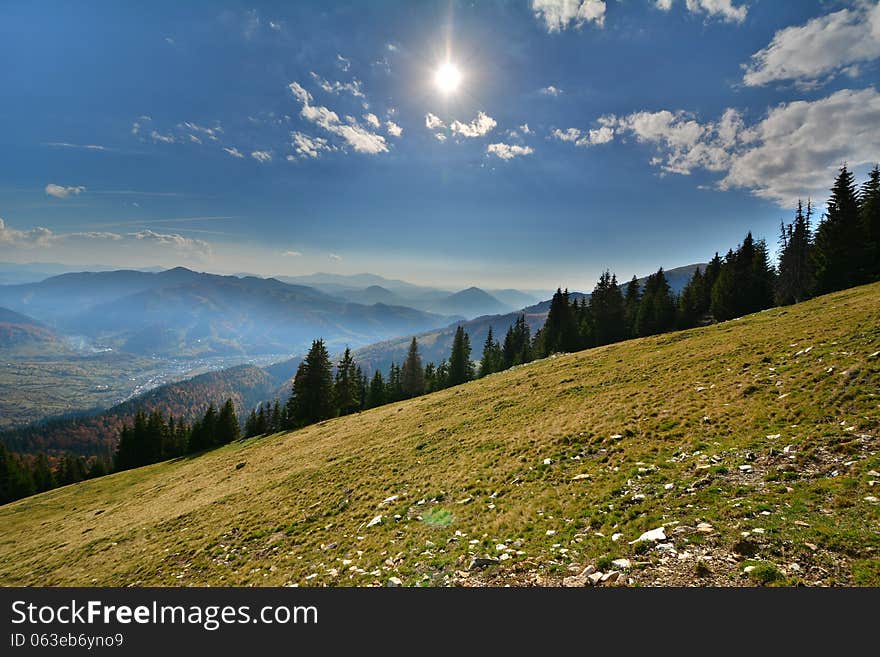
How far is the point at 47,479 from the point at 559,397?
10956 cm

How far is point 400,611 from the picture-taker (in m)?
7.34

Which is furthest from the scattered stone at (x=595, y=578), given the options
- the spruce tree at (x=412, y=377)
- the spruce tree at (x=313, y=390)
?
the spruce tree at (x=412, y=377)

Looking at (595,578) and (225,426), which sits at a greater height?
(595,578)

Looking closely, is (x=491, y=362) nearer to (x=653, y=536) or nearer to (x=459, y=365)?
(x=459, y=365)

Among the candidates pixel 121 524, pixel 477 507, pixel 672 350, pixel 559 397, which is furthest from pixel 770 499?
pixel 121 524

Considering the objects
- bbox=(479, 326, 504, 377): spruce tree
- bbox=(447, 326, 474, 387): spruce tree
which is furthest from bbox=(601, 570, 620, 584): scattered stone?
bbox=(479, 326, 504, 377): spruce tree

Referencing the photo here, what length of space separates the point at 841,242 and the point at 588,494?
196ft

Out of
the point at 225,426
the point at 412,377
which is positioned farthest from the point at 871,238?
the point at 225,426

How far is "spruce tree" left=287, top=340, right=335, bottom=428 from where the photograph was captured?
59.5m

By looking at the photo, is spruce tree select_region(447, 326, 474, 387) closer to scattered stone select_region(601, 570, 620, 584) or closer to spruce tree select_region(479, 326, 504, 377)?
spruce tree select_region(479, 326, 504, 377)

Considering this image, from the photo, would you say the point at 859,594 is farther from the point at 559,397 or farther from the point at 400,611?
the point at 559,397

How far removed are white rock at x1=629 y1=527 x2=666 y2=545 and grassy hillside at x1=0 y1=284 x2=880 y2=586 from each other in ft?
0.42

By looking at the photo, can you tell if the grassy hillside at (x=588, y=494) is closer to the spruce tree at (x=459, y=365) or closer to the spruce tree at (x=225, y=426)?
the spruce tree at (x=225, y=426)

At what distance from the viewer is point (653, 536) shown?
830cm
